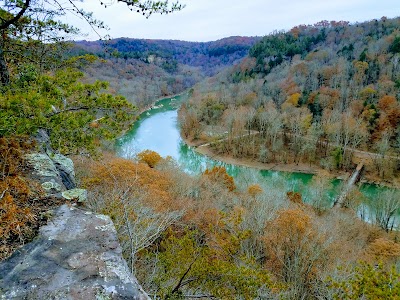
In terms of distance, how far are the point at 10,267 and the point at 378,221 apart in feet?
81.2

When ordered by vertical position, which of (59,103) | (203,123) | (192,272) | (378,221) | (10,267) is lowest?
(378,221)

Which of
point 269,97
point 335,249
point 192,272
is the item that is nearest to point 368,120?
point 269,97

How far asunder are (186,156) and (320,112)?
22.3 metres

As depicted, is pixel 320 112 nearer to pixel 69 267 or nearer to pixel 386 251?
pixel 386 251

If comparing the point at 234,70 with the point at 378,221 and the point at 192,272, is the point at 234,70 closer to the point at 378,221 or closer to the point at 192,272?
the point at 378,221

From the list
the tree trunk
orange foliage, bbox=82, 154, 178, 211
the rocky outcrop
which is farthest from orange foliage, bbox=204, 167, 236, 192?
the tree trunk

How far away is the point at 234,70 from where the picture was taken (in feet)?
291

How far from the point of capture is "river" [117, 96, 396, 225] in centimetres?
2925

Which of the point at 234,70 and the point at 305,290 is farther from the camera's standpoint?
the point at 234,70

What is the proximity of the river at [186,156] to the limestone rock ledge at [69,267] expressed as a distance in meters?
19.9

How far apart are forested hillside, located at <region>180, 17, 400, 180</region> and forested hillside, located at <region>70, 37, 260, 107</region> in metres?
21.1

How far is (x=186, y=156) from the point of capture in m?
40.3

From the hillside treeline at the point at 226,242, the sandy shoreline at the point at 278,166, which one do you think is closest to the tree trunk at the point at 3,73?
the hillside treeline at the point at 226,242

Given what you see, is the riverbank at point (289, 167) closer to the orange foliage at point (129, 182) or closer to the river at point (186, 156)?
the river at point (186, 156)
